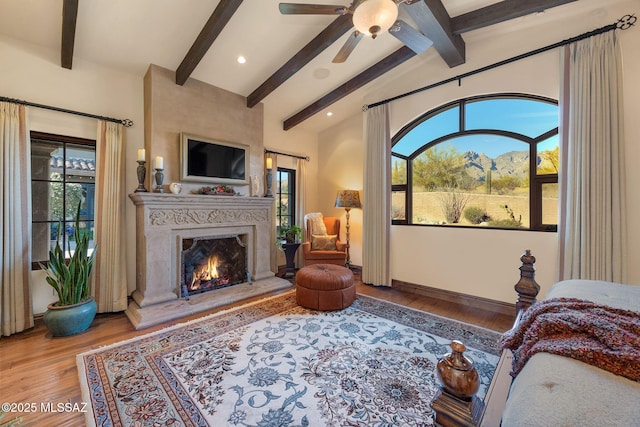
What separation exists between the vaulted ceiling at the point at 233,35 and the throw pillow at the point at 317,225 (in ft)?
7.46

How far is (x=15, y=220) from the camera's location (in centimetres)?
259

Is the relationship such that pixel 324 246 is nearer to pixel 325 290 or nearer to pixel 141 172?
pixel 325 290

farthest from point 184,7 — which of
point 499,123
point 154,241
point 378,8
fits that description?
point 499,123

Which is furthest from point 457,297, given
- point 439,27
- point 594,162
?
point 439,27

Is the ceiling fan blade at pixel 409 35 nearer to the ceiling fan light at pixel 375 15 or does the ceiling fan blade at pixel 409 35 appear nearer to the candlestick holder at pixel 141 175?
the ceiling fan light at pixel 375 15

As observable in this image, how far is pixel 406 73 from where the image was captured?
400cm

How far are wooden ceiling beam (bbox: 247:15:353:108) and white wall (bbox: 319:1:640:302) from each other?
1.50m

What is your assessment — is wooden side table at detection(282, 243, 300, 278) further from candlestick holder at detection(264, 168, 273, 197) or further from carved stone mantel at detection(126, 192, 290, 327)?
candlestick holder at detection(264, 168, 273, 197)

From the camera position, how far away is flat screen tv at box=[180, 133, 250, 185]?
3514 mm

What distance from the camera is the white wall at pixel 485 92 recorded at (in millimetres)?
2477

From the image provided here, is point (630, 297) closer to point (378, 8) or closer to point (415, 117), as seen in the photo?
point (378, 8)

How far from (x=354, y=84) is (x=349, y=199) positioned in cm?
187

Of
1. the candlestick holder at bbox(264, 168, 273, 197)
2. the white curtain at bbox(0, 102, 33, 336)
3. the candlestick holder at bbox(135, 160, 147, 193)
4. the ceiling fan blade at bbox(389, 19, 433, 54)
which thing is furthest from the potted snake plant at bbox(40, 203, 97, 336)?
the ceiling fan blade at bbox(389, 19, 433, 54)

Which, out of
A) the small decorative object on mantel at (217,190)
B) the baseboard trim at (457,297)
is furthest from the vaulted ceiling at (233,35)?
the baseboard trim at (457,297)
